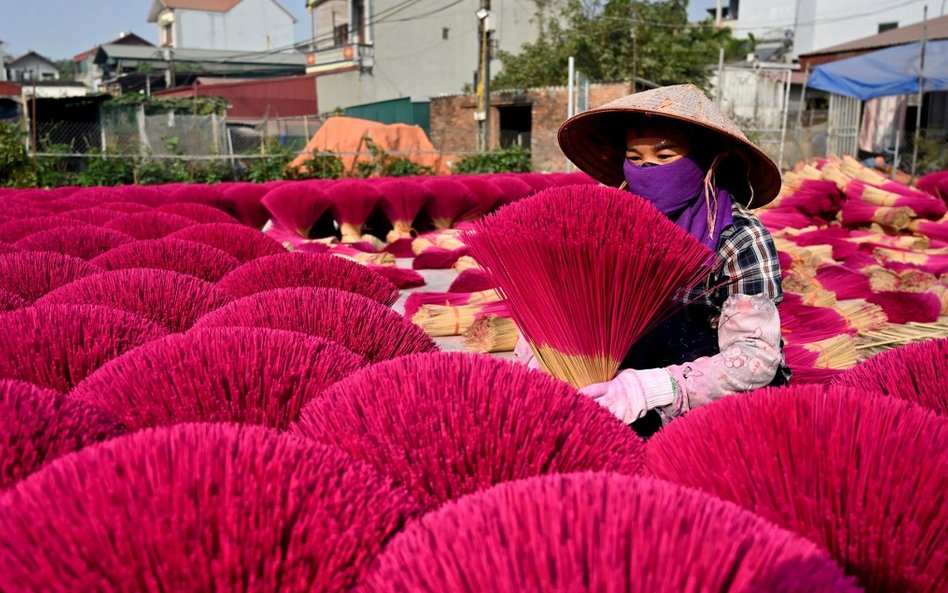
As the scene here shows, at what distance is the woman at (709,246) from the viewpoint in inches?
54.2

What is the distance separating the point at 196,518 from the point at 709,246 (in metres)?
1.16

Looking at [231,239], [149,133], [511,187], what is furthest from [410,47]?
[231,239]

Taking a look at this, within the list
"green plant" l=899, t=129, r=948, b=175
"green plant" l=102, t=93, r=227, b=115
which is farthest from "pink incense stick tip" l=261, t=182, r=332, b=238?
"green plant" l=102, t=93, r=227, b=115

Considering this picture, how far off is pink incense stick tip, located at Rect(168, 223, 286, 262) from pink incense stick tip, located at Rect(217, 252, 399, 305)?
0.59 meters

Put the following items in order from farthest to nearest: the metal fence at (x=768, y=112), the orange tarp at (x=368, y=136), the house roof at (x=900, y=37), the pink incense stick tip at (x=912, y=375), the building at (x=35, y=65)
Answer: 1. the building at (x=35, y=65)
2. the house roof at (x=900, y=37)
3. the metal fence at (x=768, y=112)
4. the orange tarp at (x=368, y=136)
5. the pink incense stick tip at (x=912, y=375)

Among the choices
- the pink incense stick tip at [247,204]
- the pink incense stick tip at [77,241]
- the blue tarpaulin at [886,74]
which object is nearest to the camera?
the pink incense stick tip at [77,241]

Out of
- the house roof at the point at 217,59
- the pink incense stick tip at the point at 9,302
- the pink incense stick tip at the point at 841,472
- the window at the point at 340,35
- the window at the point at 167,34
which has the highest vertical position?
the window at the point at 167,34

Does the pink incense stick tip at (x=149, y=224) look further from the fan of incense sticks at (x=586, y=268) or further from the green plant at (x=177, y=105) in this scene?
the green plant at (x=177, y=105)

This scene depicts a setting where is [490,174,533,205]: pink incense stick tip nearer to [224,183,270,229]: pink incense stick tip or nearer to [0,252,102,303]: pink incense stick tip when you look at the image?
[224,183,270,229]: pink incense stick tip

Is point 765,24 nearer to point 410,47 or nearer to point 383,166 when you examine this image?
point 410,47

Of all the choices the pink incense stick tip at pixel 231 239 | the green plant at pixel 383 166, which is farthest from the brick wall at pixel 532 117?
the pink incense stick tip at pixel 231 239

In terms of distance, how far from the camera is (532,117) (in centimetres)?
1711

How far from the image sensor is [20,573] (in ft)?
1.59

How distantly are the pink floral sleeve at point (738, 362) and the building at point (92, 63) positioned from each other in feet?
127
